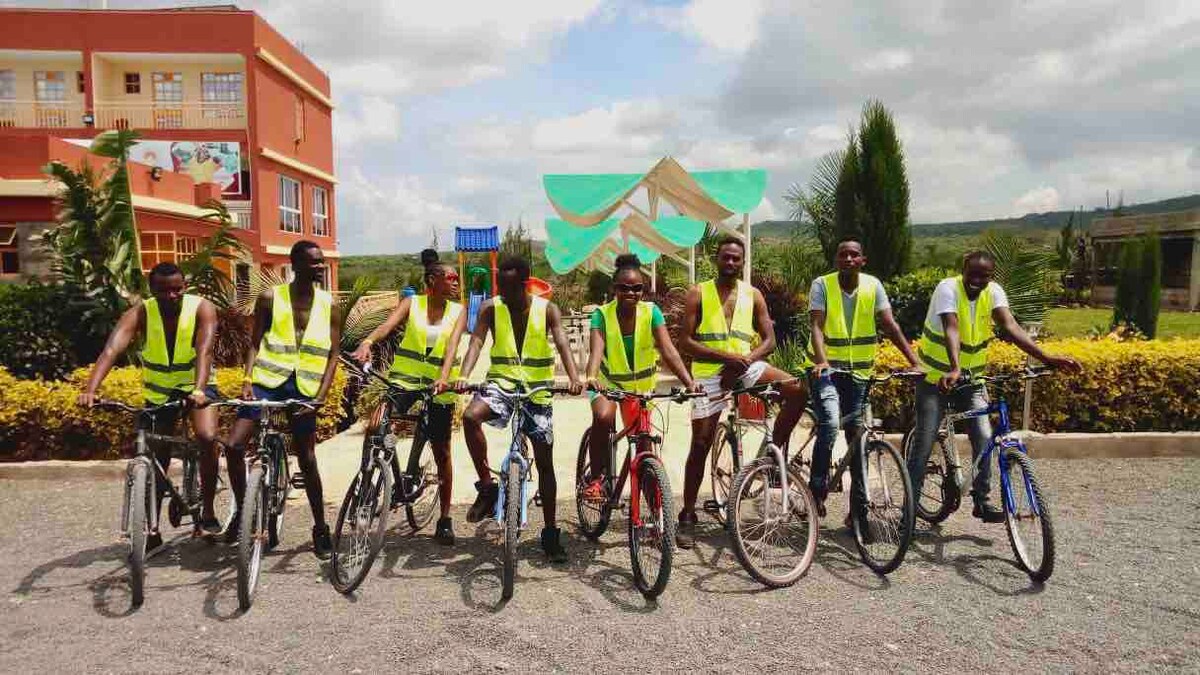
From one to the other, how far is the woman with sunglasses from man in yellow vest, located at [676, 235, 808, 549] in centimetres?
24

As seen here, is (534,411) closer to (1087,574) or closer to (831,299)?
(831,299)

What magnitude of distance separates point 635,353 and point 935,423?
6.67 feet

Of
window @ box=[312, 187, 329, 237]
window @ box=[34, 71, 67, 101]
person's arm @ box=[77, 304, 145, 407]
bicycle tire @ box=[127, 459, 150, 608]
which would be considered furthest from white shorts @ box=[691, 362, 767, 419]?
window @ box=[34, 71, 67, 101]

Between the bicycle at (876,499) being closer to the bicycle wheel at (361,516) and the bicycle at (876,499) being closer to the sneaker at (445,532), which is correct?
the sneaker at (445,532)

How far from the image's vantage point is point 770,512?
→ 470 cm

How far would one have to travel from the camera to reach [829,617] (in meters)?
4.16

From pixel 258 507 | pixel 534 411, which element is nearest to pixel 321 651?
pixel 258 507

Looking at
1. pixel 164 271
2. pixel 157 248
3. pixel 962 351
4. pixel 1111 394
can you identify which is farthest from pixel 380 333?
pixel 157 248

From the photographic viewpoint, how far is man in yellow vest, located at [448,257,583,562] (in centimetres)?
488

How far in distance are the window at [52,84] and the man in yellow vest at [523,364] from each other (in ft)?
94.5

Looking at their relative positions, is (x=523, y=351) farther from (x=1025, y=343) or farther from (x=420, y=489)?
(x=1025, y=343)

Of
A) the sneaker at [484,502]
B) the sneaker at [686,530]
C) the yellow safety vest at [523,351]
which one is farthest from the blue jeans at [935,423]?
the sneaker at [484,502]

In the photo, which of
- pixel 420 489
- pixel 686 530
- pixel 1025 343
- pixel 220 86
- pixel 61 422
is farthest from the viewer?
pixel 220 86

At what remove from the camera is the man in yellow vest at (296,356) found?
4.89 metres
